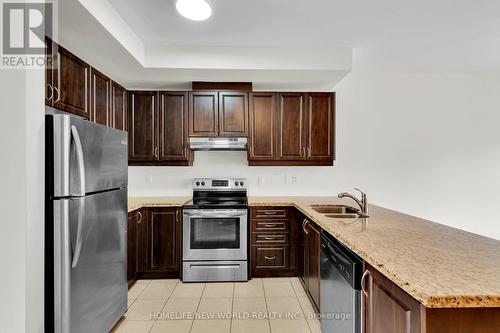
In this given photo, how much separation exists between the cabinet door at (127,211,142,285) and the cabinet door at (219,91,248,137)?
1.35 m

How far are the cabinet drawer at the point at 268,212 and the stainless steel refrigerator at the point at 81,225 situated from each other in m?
1.51

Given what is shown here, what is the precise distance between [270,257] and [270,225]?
1.22 feet

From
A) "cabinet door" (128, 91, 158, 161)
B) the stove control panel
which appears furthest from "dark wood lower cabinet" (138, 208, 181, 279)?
"cabinet door" (128, 91, 158, 161)

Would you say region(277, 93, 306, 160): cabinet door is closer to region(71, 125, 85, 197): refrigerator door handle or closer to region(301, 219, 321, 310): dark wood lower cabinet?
region(301, 219, 321, 310): dark wood lower cabinet

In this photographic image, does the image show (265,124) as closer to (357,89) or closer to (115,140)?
(357,89)

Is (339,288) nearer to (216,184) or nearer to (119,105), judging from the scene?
(216,184)

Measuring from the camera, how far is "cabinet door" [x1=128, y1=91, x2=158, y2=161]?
10.9 feet

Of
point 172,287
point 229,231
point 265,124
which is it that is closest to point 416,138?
point 265,124

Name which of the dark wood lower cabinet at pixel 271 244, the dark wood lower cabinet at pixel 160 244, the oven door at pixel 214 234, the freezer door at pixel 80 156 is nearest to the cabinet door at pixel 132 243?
the dark wood lower cabinet at pixel 160 244

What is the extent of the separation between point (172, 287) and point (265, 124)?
215 centimetres

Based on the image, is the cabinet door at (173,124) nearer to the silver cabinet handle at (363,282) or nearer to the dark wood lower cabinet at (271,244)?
the dark wood lower cabinet at (271,244)

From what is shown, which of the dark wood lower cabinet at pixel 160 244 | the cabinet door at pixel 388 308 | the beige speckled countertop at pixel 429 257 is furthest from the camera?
the dark wood lower cabinet at pixel 160 244

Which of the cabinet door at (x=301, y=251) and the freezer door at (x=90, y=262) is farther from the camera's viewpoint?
the cabinet door at (x=301, y=251)

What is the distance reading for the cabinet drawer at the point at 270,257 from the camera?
3170 mm
